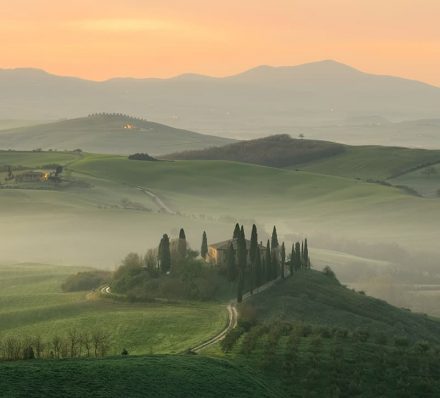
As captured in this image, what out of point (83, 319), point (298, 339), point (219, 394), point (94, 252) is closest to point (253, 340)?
point (298, 339)

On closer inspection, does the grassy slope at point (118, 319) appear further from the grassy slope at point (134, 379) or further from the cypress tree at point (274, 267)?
the cypress tree at point (274, 267)

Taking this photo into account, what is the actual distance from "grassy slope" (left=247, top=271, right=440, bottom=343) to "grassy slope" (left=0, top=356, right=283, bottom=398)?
2649 cm

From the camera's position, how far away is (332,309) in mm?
94188

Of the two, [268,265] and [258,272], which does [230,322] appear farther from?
[268,265]

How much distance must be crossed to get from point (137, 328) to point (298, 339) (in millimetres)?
15353

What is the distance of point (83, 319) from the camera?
3191 inches

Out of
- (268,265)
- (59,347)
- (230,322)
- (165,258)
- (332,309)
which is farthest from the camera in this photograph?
(165,258)

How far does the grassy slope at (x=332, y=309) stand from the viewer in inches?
3464

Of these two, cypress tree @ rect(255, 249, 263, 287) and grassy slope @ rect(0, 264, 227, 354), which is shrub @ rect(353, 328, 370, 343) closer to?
grassy slope @ rect(0, 264, 227, 354)

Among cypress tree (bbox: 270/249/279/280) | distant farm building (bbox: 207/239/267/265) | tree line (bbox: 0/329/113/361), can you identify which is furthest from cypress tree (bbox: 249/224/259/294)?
tree line (bbox: 0/329/113/361)

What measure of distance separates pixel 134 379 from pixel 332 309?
4783 centimetres

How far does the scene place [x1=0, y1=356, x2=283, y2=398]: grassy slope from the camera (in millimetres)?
46344

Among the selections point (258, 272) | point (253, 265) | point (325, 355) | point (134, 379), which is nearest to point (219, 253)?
point (258, 272)

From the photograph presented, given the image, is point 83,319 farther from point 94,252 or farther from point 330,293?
point 94,252
